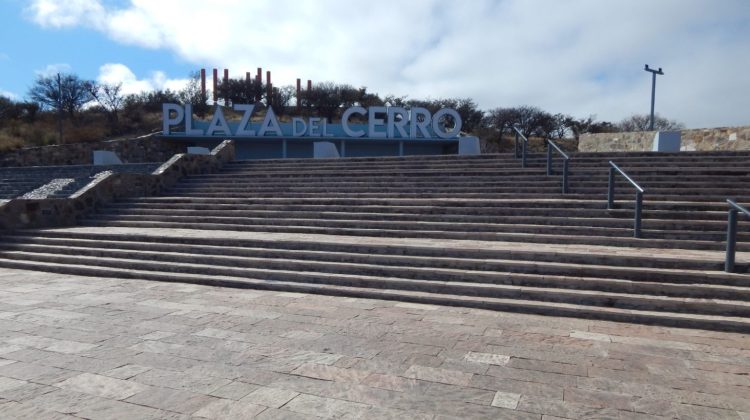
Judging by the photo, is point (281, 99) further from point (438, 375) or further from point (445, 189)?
point (438, 375)

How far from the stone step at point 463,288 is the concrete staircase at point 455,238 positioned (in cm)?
2

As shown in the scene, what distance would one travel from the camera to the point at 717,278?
5.61 metres

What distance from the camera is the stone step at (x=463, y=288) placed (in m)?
5.29

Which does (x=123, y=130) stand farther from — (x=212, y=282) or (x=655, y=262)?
(x=655, y=262)

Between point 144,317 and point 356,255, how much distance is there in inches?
114

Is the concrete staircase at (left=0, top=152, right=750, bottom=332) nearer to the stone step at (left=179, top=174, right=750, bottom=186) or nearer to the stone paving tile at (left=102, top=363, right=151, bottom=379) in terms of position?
the stone step at (left=179, top=174, right=750, bottom=186)

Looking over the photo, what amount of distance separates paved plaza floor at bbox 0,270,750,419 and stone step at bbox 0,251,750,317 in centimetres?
42

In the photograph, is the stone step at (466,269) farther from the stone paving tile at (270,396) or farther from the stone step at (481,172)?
the stone step at (481,172)

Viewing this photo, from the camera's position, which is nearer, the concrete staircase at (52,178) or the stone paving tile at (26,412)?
the stone paving tile at (26,412)

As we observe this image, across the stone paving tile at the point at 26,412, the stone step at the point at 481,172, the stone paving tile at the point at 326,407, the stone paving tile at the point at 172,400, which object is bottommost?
the stone paving tile at the point at 26,412

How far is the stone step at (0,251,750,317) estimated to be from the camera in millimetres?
5285

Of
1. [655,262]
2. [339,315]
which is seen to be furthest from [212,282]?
[655,262]

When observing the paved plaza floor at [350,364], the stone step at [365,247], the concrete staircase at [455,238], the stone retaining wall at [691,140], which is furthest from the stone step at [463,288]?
the stone retaining wall at [691,140]

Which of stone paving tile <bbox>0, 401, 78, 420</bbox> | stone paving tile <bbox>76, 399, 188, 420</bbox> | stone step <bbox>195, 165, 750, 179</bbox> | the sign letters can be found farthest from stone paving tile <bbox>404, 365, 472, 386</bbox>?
the sign letters
